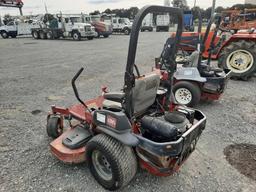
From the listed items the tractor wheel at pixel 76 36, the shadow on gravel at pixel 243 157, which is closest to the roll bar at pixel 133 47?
the shadow on gravel at pixel 243 157

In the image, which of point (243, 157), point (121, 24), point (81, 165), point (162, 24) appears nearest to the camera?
point (81, 165)

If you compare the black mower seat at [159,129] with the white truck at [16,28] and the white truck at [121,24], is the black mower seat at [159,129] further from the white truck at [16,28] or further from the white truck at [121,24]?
the white truck at [16,28]

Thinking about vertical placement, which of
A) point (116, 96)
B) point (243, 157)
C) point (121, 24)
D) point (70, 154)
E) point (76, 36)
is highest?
point (121, 24)

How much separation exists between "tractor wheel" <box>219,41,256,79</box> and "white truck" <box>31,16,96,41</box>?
15.0m

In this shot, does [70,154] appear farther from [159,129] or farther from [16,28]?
[16,28]

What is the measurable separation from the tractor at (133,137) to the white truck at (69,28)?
59.4 feet

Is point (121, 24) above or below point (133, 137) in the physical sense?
above

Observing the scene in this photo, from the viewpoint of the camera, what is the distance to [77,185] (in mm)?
2551

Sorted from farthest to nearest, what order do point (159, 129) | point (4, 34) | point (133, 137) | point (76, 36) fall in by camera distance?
point (4, 34) → point (76, 36) → point (159, 129) → point (133, 137)

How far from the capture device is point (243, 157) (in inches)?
121

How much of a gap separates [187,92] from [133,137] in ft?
9.12

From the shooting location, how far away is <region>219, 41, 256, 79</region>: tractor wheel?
653 cm

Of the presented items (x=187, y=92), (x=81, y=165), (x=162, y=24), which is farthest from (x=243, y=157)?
(x=162, y=24)

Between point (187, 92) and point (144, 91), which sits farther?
point (187, 92)
